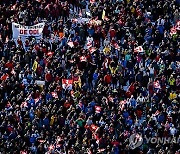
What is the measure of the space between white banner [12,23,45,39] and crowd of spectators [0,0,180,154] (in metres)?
0.34

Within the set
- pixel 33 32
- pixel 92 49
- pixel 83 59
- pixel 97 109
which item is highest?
pixel 33 32

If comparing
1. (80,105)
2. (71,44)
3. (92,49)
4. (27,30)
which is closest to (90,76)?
(92,49)

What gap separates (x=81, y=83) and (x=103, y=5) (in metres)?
8.21

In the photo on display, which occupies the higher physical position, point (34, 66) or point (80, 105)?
point (34, 66)

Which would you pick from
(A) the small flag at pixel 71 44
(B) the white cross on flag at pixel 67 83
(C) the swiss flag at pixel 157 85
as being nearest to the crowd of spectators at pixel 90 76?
(C) the swiss flag at pixel 157 85

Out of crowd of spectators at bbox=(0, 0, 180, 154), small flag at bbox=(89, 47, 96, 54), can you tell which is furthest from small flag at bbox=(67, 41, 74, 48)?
small flag at bbox=(89, 47, 96, 54)

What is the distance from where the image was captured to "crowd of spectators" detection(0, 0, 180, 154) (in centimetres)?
4806

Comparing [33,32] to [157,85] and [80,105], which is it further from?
[157,85]

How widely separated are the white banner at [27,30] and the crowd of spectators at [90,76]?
1.13 ft

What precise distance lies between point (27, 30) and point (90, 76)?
6763mm

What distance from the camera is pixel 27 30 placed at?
56906 millimetres

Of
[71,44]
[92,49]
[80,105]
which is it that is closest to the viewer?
[80,105]

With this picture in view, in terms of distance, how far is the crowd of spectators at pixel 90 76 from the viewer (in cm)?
4806

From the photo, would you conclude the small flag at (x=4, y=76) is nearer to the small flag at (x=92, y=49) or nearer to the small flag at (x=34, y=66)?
the small flag at (x=34, y=66)
